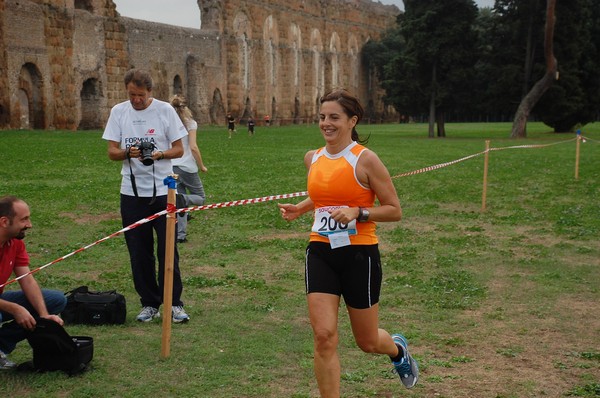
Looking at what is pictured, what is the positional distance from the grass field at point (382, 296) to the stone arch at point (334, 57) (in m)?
54.8

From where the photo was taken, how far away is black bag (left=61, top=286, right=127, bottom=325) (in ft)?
21.3

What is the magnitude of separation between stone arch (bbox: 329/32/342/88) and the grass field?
5477 cm

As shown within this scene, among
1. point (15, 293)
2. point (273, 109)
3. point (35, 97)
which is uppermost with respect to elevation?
point (35, 97)

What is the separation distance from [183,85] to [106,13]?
892 cm

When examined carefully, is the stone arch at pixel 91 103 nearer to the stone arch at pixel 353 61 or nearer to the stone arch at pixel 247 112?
the stone arch at pixel 247 112

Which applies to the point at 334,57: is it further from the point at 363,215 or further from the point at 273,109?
the point at 363,215

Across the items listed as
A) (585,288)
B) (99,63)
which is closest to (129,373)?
(585,288)

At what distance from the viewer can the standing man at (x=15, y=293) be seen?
5.15 m

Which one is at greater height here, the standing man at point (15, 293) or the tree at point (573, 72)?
the tree at point (573, 72)

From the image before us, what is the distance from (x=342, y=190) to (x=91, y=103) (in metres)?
37.9

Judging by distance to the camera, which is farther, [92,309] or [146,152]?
[92,309]

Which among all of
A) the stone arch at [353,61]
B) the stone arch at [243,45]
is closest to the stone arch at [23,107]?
the stone arch at [243,45]

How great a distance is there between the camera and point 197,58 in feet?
165

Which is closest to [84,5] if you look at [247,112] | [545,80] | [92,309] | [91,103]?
[91,103]
